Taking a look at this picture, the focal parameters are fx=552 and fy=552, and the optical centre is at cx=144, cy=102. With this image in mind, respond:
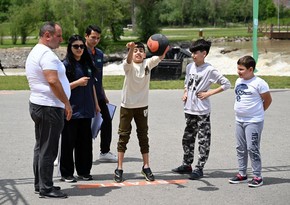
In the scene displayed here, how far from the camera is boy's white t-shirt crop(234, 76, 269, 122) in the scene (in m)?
6.65

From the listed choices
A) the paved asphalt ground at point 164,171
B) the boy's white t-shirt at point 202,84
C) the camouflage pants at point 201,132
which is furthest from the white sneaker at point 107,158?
the boy's white t-shirt at point 202,84

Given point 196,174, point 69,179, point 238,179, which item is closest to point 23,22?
point 69,179

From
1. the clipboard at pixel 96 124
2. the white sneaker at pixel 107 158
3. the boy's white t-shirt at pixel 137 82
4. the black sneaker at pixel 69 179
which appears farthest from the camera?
the white sneaker at pixel 107 158

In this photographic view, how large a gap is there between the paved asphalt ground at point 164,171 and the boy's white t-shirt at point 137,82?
1011mm

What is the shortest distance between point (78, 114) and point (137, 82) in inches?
32.6

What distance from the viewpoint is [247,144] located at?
6695mm

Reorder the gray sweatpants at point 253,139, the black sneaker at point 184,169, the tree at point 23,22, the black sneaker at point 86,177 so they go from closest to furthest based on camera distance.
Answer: the gray sweatpants at point 253,139, the black sneaker at point 86,177, the black sneaker at point 184,169, the tree at point 23,22

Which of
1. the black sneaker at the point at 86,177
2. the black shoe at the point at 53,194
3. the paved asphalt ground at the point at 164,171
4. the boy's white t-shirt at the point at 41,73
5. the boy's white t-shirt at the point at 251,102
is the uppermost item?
the boy's white t-shirt at the point at 41,73

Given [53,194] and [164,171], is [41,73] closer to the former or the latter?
[53,194]

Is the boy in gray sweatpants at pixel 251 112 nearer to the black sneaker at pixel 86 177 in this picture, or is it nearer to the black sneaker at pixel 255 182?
the black sneaker at pixel 255 182

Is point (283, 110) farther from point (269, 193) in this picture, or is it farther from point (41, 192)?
point (41, 192)

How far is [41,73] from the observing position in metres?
5.91

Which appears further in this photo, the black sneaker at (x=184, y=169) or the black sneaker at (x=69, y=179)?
the black sneaker at (x=184, y=169)

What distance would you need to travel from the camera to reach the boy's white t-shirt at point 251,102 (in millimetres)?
6652
